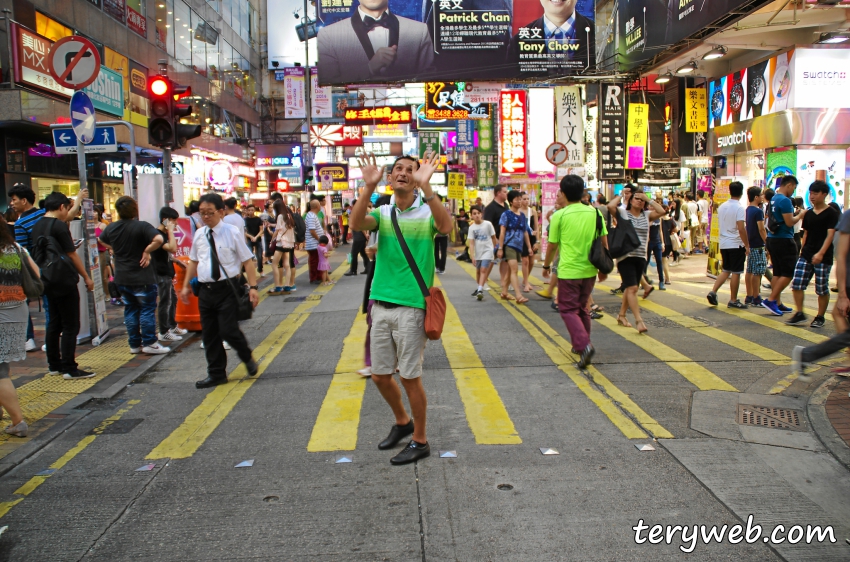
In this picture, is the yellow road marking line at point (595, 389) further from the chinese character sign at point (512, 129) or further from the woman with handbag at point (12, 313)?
the chinese character sign at point (512, 129)

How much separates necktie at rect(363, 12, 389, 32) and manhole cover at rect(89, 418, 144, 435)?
15.6 m

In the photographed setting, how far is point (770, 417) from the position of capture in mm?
5355

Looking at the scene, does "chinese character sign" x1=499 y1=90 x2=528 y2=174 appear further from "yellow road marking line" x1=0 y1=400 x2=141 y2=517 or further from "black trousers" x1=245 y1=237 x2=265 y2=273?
"yellow road marking line" x1=0 y1=400 x2=141 y2=517

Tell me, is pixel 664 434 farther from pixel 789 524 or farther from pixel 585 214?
pixel 585 214

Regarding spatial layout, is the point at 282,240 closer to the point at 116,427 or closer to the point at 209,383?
the point at 209,383

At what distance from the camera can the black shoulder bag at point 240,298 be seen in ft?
21.8

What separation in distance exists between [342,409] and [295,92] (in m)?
33.2

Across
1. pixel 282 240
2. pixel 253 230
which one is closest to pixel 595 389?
pixel 282 240

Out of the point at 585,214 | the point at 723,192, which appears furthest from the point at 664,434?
the point at 723,192

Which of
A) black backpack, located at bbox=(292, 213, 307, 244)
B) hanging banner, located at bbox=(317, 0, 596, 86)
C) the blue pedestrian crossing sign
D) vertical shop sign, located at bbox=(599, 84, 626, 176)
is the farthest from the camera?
hanging banner, located at bbox=(317, 0, 596, 86)

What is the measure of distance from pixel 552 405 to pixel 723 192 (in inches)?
396

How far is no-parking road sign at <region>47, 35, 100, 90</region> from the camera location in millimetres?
8102

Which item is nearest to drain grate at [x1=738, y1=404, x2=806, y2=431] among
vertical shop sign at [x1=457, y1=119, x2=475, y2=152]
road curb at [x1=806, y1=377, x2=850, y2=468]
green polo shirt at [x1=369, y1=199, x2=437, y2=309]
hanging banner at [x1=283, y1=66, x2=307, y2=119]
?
road curb at [x1=806, y1=377, x2=850, y2=468]

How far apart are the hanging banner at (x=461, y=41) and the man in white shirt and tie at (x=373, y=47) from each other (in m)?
0.03
